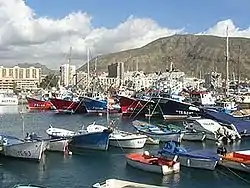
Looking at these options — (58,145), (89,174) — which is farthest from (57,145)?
(89,174)

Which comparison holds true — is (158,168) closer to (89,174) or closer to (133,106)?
(89,174)

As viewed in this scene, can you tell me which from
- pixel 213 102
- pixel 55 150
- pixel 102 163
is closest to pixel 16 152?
pixel 55 150

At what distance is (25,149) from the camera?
1356 inches

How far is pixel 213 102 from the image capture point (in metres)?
84.9

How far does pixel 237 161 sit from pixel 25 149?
51.5ft

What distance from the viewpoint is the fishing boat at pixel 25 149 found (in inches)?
1341

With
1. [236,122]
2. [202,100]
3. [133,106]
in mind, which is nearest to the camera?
[236,122]

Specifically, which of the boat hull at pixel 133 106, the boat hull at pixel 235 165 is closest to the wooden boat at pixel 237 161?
the boat hull at pixel 235 165

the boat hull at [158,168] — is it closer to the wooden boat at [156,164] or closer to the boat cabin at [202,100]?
the wooden boat at [156,164]

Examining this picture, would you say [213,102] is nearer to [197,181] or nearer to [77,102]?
[77,102]

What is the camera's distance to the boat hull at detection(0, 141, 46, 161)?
112 feet

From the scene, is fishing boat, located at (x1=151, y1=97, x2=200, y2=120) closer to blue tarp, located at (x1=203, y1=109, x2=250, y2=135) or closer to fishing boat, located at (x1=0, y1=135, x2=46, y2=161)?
blue tarp, located at (x1=203, y1=109, x2=250, y2=135)

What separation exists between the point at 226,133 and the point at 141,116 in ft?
110

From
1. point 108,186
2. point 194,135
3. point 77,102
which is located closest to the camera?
point 108,186
